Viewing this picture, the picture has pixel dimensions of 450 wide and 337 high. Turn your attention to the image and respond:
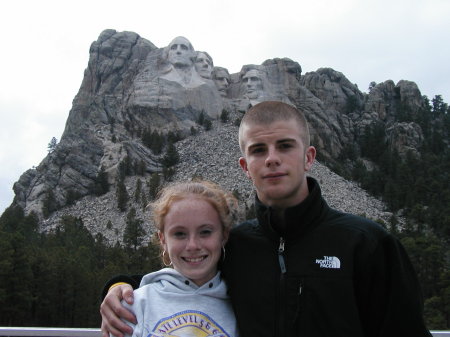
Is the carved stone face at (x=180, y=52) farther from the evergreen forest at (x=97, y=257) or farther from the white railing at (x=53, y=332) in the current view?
the white railing at (x=53, y=332)

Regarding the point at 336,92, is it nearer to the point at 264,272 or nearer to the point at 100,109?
the point at 100,109

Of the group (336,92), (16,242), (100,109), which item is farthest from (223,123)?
(16,242)

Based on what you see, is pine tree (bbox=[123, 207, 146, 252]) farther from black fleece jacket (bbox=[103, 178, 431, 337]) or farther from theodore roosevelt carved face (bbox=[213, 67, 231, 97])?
black fleece jacket (bbox=[103, 178, 431, 337])

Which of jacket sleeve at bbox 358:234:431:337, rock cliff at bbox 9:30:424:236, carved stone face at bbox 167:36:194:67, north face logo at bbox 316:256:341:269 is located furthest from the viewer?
carved stone face at bbox 167:36:194:67

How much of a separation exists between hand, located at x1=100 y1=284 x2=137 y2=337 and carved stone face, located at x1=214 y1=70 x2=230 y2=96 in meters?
97.8

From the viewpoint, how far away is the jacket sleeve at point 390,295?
288cm

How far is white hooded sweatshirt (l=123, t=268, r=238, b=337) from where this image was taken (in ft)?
10.4

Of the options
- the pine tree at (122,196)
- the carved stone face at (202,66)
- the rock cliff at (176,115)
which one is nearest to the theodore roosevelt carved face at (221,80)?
the rock cliff at (176,115)

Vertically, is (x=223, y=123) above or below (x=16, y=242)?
above

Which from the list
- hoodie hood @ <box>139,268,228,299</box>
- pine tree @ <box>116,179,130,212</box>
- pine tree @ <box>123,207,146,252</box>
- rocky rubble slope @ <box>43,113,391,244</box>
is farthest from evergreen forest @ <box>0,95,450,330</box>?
hoodie hood @ <box>139,268,228,299</box>

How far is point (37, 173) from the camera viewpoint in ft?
288

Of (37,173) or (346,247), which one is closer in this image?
(346,247)

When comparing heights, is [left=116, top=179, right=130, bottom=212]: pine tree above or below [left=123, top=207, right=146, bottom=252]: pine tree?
above

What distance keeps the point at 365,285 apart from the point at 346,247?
25cm
